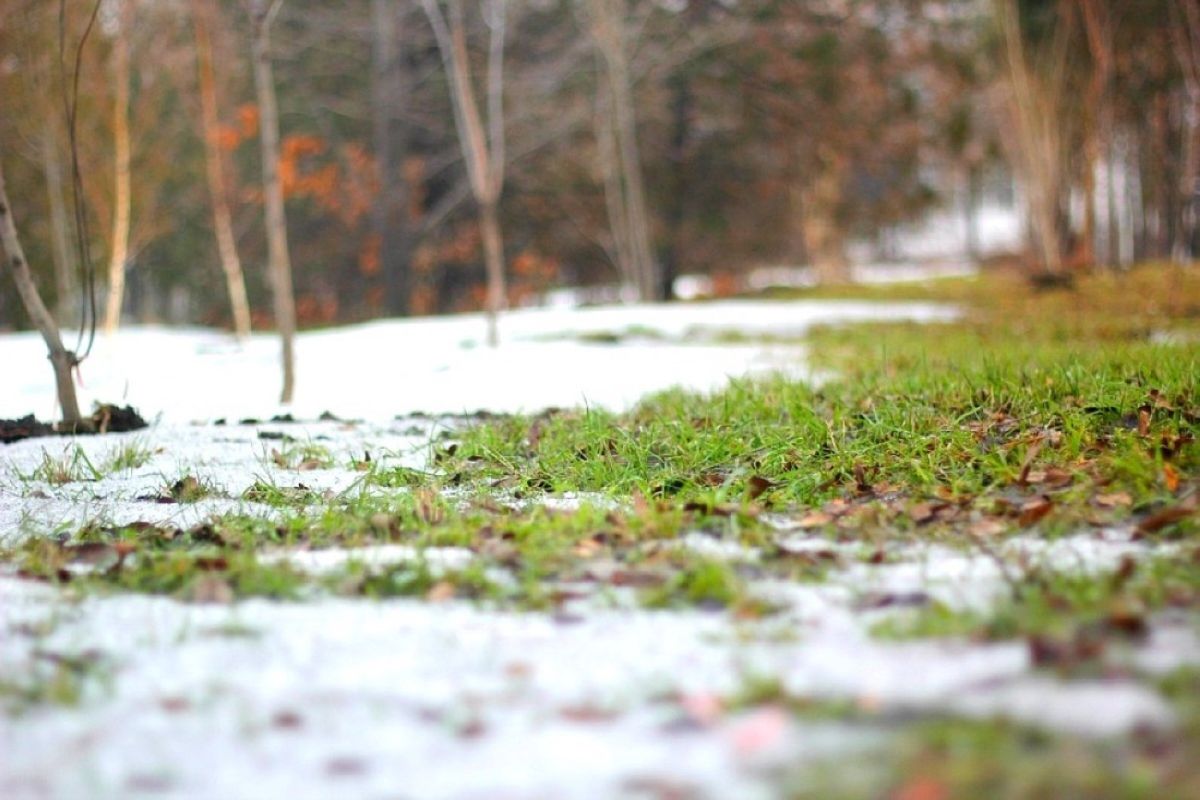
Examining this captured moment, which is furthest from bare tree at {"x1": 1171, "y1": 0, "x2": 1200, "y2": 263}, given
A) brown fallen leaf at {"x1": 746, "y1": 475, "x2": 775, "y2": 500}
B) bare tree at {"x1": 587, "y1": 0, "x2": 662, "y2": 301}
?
brown fallen leaf at {"x1": 746, "y1": 475, "x2": 775, "y2": 500}

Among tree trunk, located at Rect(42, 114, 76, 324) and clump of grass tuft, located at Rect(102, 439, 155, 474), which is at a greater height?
tree trunk, located at Rect(42, 114, 76, 324)

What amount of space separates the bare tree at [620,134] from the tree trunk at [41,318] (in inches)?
390

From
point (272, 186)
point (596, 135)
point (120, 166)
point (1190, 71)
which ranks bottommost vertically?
point (272, 186)

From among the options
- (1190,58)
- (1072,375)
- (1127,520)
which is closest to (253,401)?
(1072,375)

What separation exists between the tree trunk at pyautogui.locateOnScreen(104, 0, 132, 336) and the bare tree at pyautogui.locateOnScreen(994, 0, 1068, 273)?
12283 mm

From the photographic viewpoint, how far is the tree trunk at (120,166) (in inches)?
402

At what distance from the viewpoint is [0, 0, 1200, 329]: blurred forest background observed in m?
16.3

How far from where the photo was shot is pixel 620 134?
15.1m

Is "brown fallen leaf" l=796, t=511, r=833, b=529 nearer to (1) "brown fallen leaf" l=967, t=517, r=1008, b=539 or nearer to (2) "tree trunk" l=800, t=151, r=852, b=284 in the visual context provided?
(1) "brown fallen leaf" l=967, t=517, r=1008, b=539

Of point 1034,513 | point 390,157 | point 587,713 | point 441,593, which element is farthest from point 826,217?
point 587,713

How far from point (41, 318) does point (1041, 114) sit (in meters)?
16.2

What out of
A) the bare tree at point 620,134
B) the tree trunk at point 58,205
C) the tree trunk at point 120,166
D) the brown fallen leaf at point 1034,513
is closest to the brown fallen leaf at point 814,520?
the brown fallen leaf at point 1034,513

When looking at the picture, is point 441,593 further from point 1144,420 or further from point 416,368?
point 416,368

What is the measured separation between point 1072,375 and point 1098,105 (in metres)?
14.8
